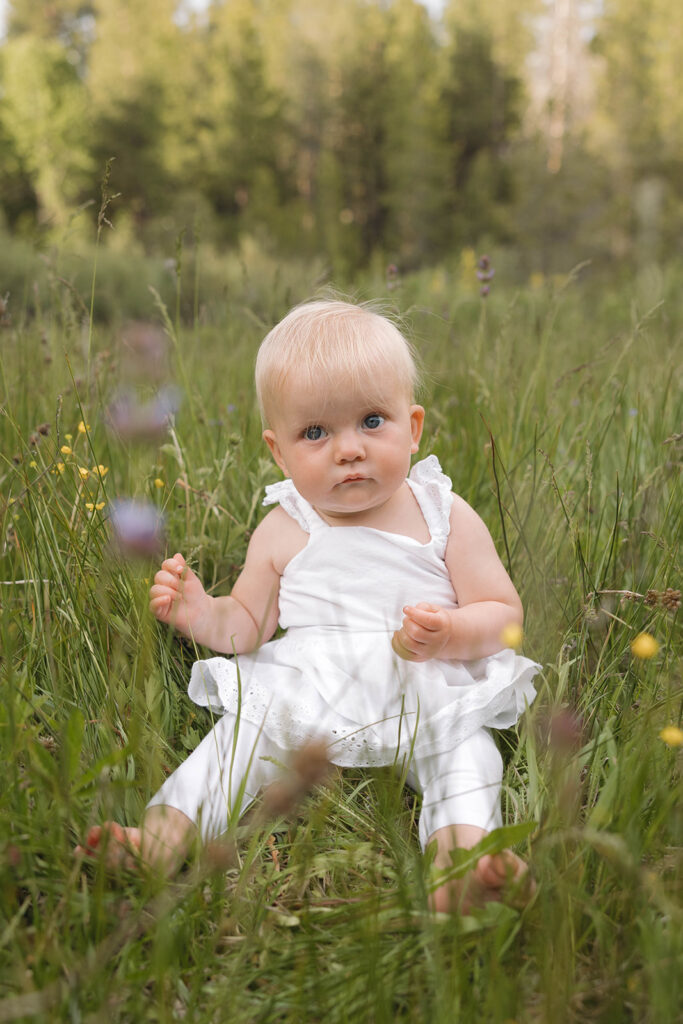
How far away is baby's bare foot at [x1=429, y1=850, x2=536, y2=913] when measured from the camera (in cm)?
105

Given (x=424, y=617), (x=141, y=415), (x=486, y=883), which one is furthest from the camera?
(x=141, y=415)

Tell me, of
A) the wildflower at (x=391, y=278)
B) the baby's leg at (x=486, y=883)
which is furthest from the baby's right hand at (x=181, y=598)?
the wildflower at (x=391, y=278)

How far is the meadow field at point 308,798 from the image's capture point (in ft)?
3.11

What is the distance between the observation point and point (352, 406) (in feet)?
5.12

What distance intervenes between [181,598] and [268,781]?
37cm

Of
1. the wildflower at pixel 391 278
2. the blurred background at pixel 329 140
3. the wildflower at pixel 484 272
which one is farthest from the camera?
the blurred background at pixel 329 140

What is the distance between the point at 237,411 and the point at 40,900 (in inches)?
65.9

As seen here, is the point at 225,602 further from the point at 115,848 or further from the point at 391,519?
the point at 115,848

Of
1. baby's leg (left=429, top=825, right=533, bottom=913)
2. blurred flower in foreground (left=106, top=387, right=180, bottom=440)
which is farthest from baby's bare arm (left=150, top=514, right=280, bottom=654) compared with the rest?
baby's leg (left=429, top=825, right=533, bottom=913)

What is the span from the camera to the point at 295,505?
175 cm

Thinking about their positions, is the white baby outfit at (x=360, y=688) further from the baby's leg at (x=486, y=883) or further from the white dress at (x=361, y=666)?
the baby's leg at (x=486, y=883)

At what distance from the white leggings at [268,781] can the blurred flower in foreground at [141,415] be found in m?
0.73

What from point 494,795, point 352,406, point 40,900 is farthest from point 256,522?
point 40,900

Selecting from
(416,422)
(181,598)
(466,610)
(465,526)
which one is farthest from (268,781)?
(416,422)
